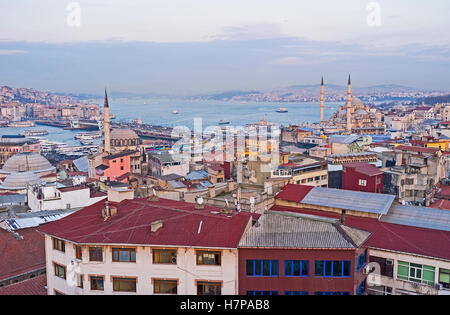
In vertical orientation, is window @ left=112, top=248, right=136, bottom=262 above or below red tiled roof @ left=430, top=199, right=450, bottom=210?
above

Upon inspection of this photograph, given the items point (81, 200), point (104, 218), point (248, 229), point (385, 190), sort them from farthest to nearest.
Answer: point (385, 190), point (81, 200), point (104, 218), point (248, 229)

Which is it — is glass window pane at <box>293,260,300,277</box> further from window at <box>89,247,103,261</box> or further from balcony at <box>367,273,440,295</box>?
window at <box>89,247,103,261</box>

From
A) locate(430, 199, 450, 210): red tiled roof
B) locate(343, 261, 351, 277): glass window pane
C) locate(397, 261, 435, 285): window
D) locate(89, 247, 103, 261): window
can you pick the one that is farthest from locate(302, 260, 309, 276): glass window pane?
locate(430, 199, 450, 210): red tiled roof

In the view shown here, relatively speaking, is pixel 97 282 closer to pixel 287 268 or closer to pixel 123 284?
pixel 123 284

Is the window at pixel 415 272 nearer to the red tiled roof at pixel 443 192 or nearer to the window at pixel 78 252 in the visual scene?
the window at pixel 78 252

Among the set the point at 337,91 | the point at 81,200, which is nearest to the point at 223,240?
the point at 81,200
